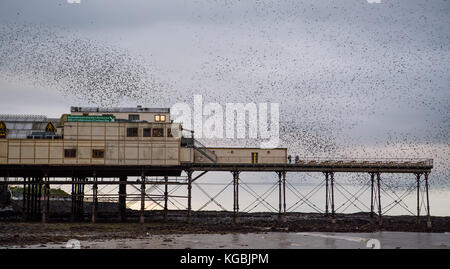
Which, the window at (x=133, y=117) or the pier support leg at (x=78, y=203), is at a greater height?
the window at (x=133, y=117)

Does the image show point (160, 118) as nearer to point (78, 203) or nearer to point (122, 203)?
point (122, 203)

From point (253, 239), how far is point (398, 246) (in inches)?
460

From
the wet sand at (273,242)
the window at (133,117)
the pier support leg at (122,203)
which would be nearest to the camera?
the wet sand at (273,242)

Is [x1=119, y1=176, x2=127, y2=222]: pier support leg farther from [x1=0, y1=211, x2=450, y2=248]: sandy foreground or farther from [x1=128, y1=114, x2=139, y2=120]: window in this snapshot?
[x1=128, y1=114, x2=139, y2=120]: window

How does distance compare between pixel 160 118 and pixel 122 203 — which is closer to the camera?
pixel 160 118

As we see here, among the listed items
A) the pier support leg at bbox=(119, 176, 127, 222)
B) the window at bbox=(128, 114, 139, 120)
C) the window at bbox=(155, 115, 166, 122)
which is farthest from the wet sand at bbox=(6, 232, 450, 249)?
A: the window at bbox=(128, 114, 139, 120)

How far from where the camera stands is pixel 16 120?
71875mm

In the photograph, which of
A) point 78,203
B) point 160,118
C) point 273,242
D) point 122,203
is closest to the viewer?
point 273,242

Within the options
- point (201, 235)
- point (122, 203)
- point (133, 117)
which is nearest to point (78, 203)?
point (122, 203)

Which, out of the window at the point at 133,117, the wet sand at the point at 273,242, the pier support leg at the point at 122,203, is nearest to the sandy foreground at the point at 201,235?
the wet sand at the point at 273,242

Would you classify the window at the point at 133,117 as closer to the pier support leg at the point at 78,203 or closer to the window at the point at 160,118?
the window at the point at 160,118

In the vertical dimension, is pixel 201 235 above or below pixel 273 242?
above

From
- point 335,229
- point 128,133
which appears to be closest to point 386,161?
point 335,229
